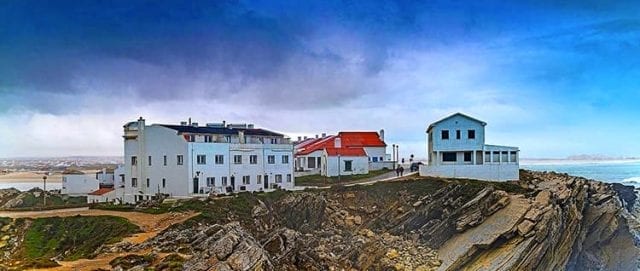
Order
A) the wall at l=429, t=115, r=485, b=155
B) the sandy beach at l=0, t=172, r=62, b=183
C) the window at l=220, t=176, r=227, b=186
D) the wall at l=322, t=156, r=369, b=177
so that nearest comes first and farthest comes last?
the sandy beach at l=0, t=172, r=62, b=183 → the window at l=220, t=176, r=227, b=186 → the wall at l=429, t=115, r=485, b=155 → the wall at l=322, t=156, r=369, b=177

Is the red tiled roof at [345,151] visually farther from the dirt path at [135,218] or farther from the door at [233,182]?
the dirt path at [135,218]

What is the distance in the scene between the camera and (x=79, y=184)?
30234 millimetres

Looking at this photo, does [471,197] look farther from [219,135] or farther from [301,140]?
[301,140]

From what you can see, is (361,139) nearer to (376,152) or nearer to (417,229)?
(376,152)

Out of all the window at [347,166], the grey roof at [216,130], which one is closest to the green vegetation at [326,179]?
the window at [347,166]

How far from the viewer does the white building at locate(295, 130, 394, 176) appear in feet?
113

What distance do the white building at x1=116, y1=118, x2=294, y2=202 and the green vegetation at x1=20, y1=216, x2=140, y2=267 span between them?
18.9ft

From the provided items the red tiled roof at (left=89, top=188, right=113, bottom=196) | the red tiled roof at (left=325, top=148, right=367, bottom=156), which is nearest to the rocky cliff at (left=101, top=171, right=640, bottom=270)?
the red tiled roof at (left=325, top=148, right=367, bottom=156)

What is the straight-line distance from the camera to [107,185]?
3105 cm

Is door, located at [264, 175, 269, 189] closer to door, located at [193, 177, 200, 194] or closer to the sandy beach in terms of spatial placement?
door, located at [193, 177, 200, 194]

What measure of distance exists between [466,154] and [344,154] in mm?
8008

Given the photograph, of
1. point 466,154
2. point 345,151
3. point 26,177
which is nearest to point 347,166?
point 345,151

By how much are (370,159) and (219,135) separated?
49.1ft

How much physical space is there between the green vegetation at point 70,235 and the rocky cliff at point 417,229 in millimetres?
A: 1462
